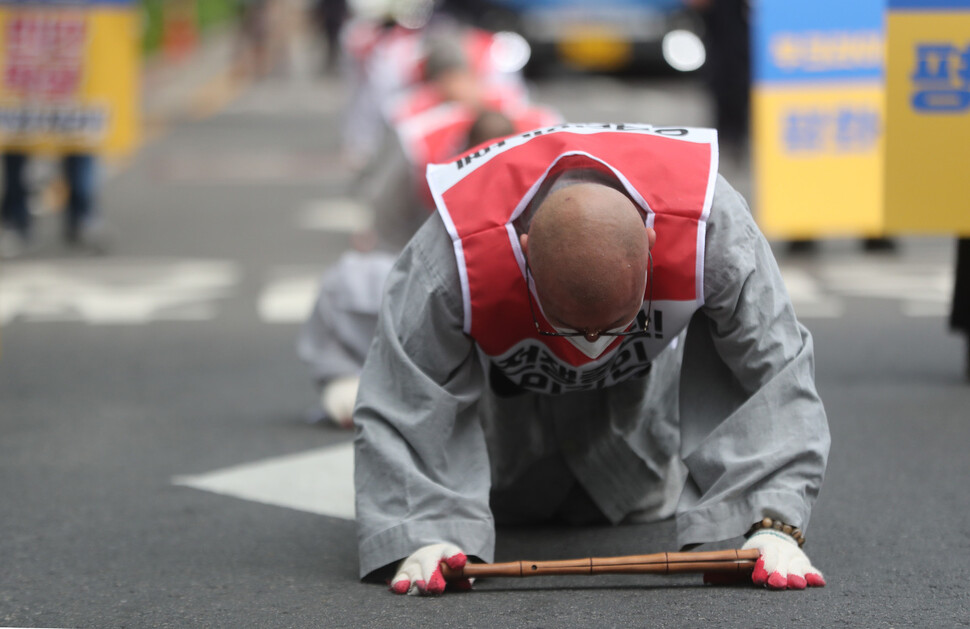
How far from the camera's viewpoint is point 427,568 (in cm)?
319

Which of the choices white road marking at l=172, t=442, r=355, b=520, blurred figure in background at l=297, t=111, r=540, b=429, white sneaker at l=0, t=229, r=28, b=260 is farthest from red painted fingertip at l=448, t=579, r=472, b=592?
white sneaker at l=0, t=229, r=28, b=260

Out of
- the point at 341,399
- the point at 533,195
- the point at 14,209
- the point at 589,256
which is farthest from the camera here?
the point at 14,209

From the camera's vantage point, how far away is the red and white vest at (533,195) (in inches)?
120

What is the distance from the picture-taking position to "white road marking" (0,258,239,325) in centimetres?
741

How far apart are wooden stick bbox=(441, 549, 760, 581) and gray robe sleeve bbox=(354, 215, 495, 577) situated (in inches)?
2.2

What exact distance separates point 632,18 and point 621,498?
51.9ft

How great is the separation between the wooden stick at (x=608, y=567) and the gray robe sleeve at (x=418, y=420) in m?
0.06

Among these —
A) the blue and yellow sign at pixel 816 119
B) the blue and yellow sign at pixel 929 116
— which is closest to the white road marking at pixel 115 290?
the blue and yellow sign at pixel 816 119

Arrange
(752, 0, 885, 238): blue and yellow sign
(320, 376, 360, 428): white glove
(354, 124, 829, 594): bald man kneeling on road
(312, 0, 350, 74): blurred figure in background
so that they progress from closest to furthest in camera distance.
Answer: (354, 124, 829, 594): bald man kneeling on road
(320, 376, 360, 428): white glove
(752, 0, 885, 238): blue and yellow sign
(312, 0, 350, 74): blurred figure in background

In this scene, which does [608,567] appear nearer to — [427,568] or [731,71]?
[427,568]

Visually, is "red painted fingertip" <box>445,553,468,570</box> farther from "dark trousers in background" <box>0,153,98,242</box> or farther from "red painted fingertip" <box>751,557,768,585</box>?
"dark trousers in background" <box>0,153,98,242</box>

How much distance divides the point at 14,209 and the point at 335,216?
7.97 feet

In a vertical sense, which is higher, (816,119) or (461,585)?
(816,119)

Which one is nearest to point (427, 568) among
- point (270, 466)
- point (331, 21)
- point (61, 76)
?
point (270, 466)
